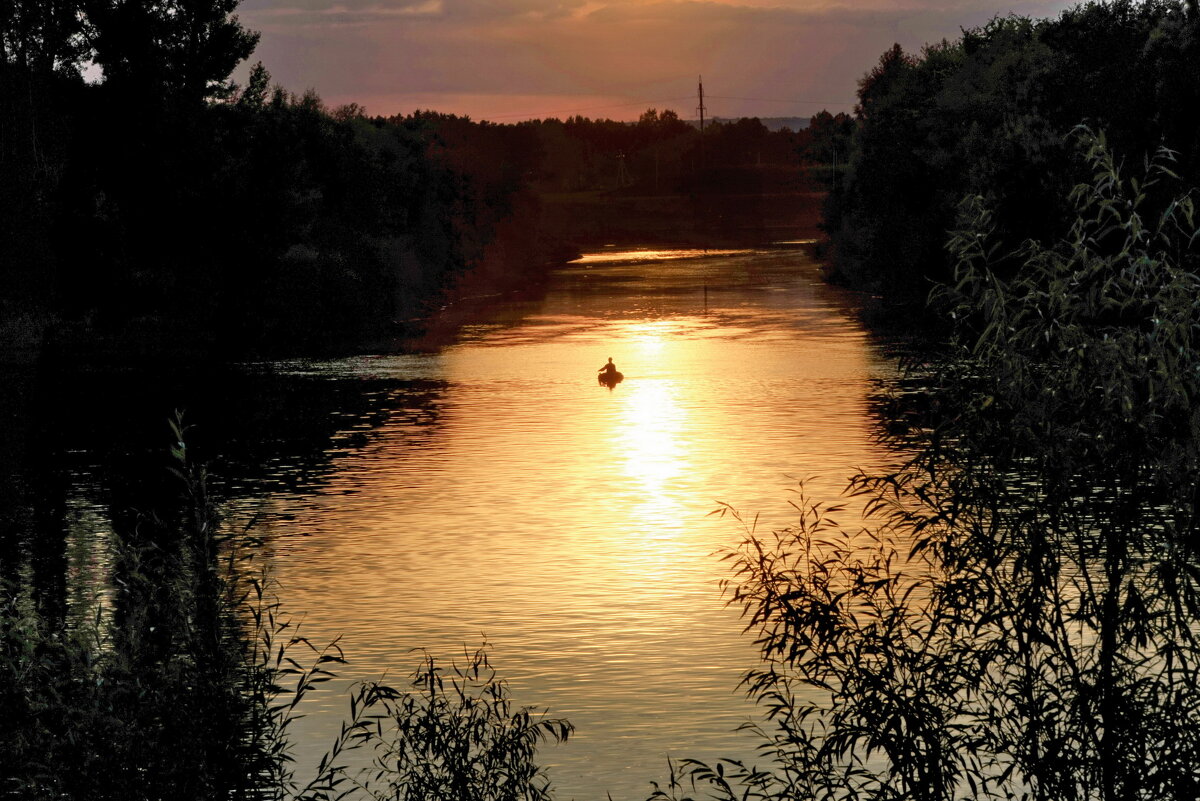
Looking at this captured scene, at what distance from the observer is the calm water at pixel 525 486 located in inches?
672

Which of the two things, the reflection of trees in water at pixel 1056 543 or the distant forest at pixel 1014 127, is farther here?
the distant forest at pixel 1014 127

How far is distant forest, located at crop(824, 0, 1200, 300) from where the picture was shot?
160 feet

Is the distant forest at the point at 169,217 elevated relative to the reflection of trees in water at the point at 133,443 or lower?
elevated

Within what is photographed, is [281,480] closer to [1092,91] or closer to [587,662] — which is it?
[587,662]

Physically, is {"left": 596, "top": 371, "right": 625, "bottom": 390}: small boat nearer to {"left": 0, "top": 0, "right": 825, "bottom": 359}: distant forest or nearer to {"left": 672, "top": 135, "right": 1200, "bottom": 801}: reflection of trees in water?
{"left": 0, "top": 0, "right": 825, "bottom": 359}: distant forest

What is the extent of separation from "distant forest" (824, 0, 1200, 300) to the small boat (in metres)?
10.3

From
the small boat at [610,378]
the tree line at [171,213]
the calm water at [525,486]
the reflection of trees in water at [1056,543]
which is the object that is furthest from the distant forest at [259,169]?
the reflection of trees in water at [1056,543]

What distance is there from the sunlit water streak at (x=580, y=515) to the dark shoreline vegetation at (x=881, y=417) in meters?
0.73

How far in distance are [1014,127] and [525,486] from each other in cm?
3306

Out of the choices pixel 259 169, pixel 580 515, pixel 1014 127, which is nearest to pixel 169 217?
pixel 259 169

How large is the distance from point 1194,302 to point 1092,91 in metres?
44.1

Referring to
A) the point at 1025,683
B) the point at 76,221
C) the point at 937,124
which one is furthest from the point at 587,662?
the point at 937,124

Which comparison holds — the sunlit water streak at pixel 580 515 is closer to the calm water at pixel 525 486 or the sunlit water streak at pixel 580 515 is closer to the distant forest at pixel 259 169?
the calm water at pixel 525 486

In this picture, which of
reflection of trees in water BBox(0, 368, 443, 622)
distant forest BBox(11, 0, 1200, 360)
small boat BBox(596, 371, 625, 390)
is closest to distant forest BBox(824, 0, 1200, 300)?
distant forest BBox(11, 0, 1200, 360)
